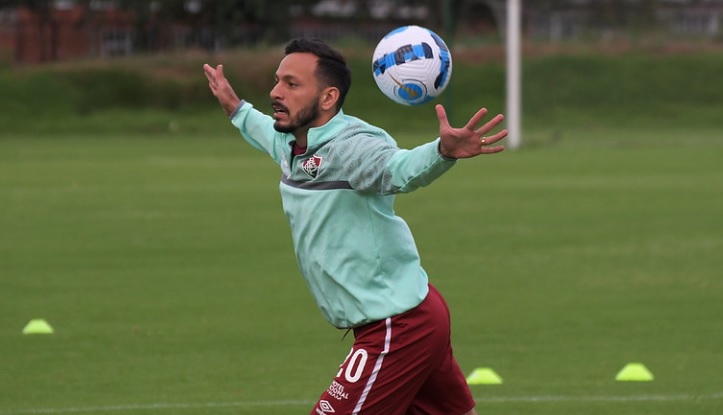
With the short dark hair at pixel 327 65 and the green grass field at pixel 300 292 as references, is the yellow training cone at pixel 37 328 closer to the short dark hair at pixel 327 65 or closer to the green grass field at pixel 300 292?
the green grass field at pixel 300 292

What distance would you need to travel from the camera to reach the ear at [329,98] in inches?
217

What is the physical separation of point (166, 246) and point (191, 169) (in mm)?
11947

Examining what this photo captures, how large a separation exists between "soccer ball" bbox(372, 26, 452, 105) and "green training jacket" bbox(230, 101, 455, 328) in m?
0.44

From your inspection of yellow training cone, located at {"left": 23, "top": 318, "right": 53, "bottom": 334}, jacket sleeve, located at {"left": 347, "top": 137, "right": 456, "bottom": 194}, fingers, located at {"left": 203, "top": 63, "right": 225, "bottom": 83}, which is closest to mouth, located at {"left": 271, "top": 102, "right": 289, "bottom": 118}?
jacket sleeve, located at {"left": 347, "top": 137, "right": 456, "bottom": 194}

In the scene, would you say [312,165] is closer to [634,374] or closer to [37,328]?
[634,374]

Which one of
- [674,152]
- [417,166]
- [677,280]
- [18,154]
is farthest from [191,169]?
[417,166]

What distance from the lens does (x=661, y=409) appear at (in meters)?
8.00

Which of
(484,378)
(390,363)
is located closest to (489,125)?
(390,363)

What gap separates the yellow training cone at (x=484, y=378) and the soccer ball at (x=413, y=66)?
3.11 m

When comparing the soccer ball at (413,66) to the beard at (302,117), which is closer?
the beard at (302,117)

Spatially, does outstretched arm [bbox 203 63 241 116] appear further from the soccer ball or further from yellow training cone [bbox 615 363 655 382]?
yellow training cone [bbox 615 363 655 382]

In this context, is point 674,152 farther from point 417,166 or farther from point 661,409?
point 417,166

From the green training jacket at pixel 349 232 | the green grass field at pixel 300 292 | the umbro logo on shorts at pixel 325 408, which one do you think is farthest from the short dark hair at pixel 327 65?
the green grass field at pixel 300 292

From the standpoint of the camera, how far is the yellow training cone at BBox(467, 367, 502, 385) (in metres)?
8.62
